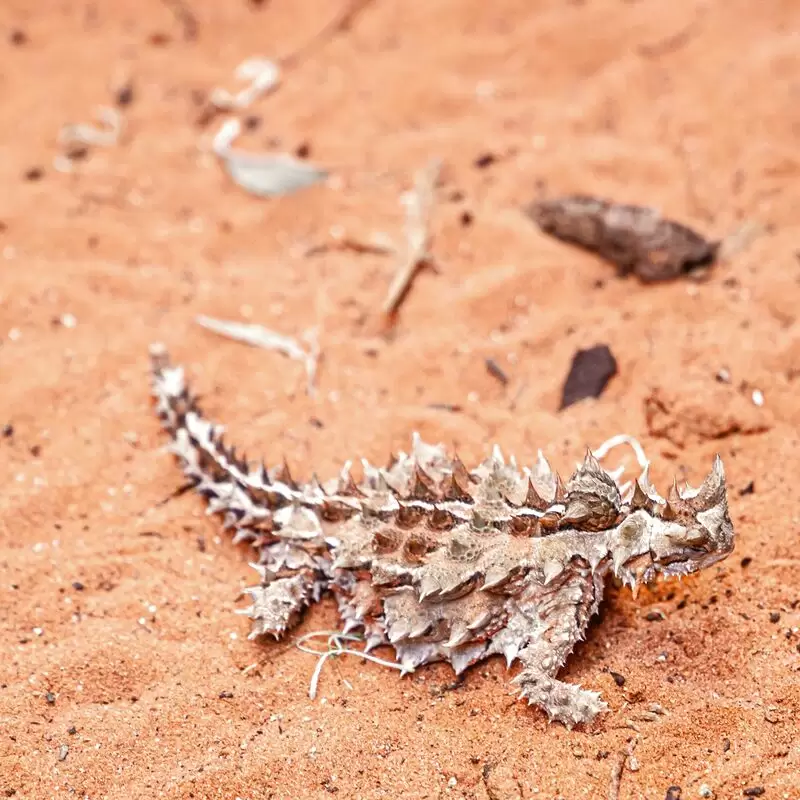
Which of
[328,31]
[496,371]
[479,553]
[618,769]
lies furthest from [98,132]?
[618,769]

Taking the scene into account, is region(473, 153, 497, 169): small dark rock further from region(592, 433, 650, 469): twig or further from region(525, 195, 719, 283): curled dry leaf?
region(592, 433, 650, 469): twig

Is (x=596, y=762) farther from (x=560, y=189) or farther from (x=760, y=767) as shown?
(x=560, y=189)

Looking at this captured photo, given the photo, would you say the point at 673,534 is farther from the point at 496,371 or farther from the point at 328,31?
the point at 328,31

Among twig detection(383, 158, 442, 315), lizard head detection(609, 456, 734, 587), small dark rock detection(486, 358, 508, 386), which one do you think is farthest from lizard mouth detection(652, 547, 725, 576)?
twig detection(383, 158, 442, 315)

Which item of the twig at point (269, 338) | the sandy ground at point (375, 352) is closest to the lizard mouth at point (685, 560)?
the sandy ground at point (375, 352)

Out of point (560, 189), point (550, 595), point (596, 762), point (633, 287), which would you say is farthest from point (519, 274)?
point (596, 762)

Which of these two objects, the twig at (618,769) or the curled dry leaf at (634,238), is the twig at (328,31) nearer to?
the curled dry leaf at (634,238)
